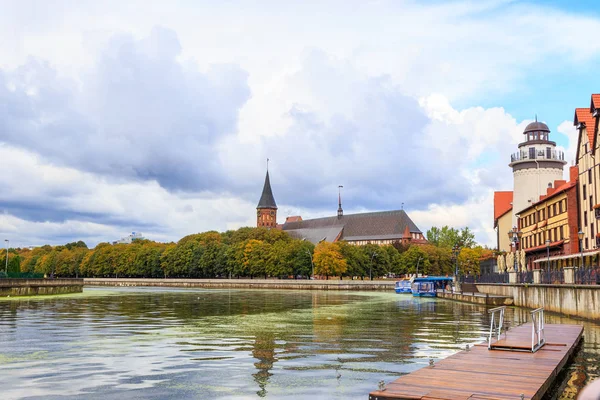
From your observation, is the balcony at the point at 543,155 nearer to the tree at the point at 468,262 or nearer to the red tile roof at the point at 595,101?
the red tile roof at the point at 595,101

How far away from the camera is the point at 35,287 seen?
7450 cm

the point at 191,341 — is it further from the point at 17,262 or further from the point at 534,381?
the point at 17,262

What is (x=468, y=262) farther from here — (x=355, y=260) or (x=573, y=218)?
(x=573, y=218)

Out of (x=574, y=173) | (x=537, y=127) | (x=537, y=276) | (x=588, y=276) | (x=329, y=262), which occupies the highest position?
(x=537, y=127)

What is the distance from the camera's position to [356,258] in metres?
158

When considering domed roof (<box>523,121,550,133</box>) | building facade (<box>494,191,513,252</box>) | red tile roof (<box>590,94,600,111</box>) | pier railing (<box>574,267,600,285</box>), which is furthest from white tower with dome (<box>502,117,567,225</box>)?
pier railing (<box>574,267,600,285</box>)

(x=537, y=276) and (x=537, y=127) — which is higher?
(x=537, y=127)

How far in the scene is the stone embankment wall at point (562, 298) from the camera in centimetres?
3594

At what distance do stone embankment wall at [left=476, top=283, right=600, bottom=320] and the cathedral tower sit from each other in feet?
141

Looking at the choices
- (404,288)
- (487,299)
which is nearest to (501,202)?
(404,288)

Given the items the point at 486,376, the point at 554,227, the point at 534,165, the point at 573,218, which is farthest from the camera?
the point at 534,165

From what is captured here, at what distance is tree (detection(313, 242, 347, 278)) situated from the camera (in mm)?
150375

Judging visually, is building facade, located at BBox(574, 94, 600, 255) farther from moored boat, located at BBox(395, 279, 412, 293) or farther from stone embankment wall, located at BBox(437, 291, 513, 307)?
moored boat, located at BBox(395, 279, 412, 293)

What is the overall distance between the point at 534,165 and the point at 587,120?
38837 millimetres
